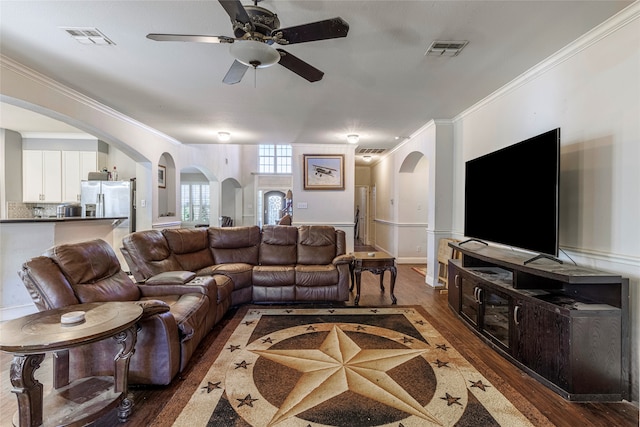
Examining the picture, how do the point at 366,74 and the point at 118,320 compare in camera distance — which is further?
the point at 366,74

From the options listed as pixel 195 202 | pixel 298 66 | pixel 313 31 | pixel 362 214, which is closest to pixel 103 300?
pixel 298 66

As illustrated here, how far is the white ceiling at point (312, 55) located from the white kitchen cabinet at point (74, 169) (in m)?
2.54

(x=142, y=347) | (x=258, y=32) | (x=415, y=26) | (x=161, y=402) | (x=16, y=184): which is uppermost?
(x=415, y=26)

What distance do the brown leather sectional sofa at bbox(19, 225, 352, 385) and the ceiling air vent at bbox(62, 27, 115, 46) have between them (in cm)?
167

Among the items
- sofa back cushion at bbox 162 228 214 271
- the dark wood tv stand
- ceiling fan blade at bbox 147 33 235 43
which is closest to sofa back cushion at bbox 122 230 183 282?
sofa back cushion at bbox 162 228 214 271

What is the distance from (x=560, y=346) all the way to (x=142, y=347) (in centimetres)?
289

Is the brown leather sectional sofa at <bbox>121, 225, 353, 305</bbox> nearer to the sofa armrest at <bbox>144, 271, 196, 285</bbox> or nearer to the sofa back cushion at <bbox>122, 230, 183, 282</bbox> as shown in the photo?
the sofa back cushion at <bbox>122, 230, 183, 282</bbox>

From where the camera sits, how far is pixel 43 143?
6027mm

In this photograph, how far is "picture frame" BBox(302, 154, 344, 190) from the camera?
6305mm

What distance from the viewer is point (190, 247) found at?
3869mm

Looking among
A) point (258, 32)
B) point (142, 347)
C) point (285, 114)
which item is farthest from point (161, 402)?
point (285, 114)

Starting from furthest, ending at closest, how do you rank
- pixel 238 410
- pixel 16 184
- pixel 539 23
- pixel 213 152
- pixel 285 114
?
pixel 213 152, pixel 16 184, pixel 285 114, pixel 539 23, pixel 238 410

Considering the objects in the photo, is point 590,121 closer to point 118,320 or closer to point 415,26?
point 415,26

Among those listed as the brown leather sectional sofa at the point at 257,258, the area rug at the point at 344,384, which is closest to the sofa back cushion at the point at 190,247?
the brown leather sectional sofa at the point at 257,258
